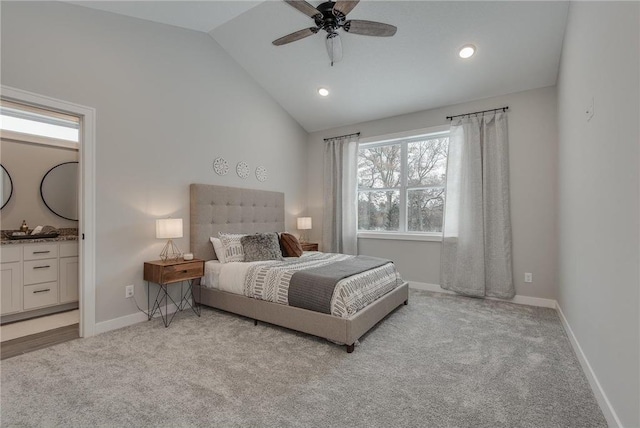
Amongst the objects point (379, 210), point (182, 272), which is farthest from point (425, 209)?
point (182, 272)

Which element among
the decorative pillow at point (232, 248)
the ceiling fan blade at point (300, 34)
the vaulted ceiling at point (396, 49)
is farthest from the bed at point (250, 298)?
the ceiling fan blade at point (300, 34)

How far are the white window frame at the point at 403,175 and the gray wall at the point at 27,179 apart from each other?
14.2 ft

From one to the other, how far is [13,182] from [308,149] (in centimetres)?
418

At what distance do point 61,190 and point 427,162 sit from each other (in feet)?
16.8

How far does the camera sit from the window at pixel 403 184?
4.66 metres

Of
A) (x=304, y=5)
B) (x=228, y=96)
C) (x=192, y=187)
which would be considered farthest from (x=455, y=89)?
(x=192, y=187)

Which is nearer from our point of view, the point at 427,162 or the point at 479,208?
the point at 479,208

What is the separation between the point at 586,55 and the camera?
7.34ft

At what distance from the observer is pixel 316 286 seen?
2.80 metres

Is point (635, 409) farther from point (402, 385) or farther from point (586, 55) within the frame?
point (586, 55)

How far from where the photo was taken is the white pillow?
3.77 m

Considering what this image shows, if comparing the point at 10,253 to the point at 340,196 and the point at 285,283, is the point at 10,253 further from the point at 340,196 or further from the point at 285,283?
the point at 340,196

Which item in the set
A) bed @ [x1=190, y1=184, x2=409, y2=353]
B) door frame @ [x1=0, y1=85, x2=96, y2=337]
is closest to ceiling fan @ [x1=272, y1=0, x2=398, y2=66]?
door frame @ [x1=0, y1=85, x2=96, y2=337]

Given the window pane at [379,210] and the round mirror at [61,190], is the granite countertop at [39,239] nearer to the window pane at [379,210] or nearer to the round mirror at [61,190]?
the round mirror at [61,190]
